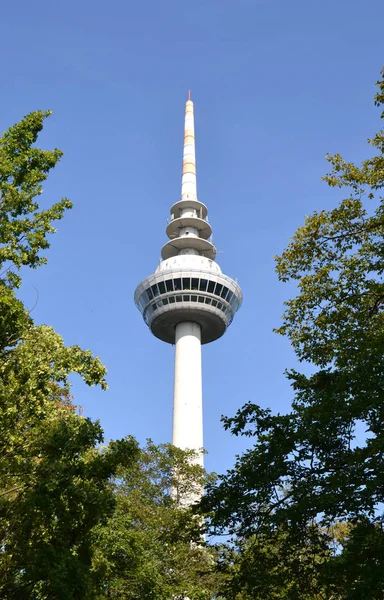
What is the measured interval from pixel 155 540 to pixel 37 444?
47.4 feet

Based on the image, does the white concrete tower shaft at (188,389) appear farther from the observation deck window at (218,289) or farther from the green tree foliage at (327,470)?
the green tree foliage at (327,470)

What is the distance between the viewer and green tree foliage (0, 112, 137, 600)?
501 inches

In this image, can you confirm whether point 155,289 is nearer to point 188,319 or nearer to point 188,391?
point 188,319

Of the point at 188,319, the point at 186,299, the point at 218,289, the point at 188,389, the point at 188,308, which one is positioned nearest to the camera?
the point at 188,389

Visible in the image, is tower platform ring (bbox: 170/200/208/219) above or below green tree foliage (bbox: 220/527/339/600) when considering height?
above

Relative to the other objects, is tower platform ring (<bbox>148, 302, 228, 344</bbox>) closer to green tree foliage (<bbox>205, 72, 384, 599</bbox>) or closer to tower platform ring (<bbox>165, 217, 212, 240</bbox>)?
tower platform ring (<bbox>165, 217, 212, 240</bbox>)

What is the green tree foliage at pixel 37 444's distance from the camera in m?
12.7

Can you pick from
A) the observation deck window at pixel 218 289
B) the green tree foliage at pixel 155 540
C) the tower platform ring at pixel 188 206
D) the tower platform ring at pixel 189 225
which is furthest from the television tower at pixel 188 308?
the green tree foliage at pixel 155 540

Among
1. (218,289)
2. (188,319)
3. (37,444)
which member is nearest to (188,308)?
(188,319)

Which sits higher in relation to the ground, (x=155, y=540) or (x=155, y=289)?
(x=155, y=289)

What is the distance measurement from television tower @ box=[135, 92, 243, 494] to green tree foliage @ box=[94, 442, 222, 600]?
86.1ft

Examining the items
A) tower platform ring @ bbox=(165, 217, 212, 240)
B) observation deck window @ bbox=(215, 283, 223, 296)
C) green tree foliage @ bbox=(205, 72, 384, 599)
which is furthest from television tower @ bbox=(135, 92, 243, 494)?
green tree foliage @ bbox=(205, 72, 384, 599)

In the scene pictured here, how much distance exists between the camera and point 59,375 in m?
14.5

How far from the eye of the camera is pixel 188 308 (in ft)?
218
